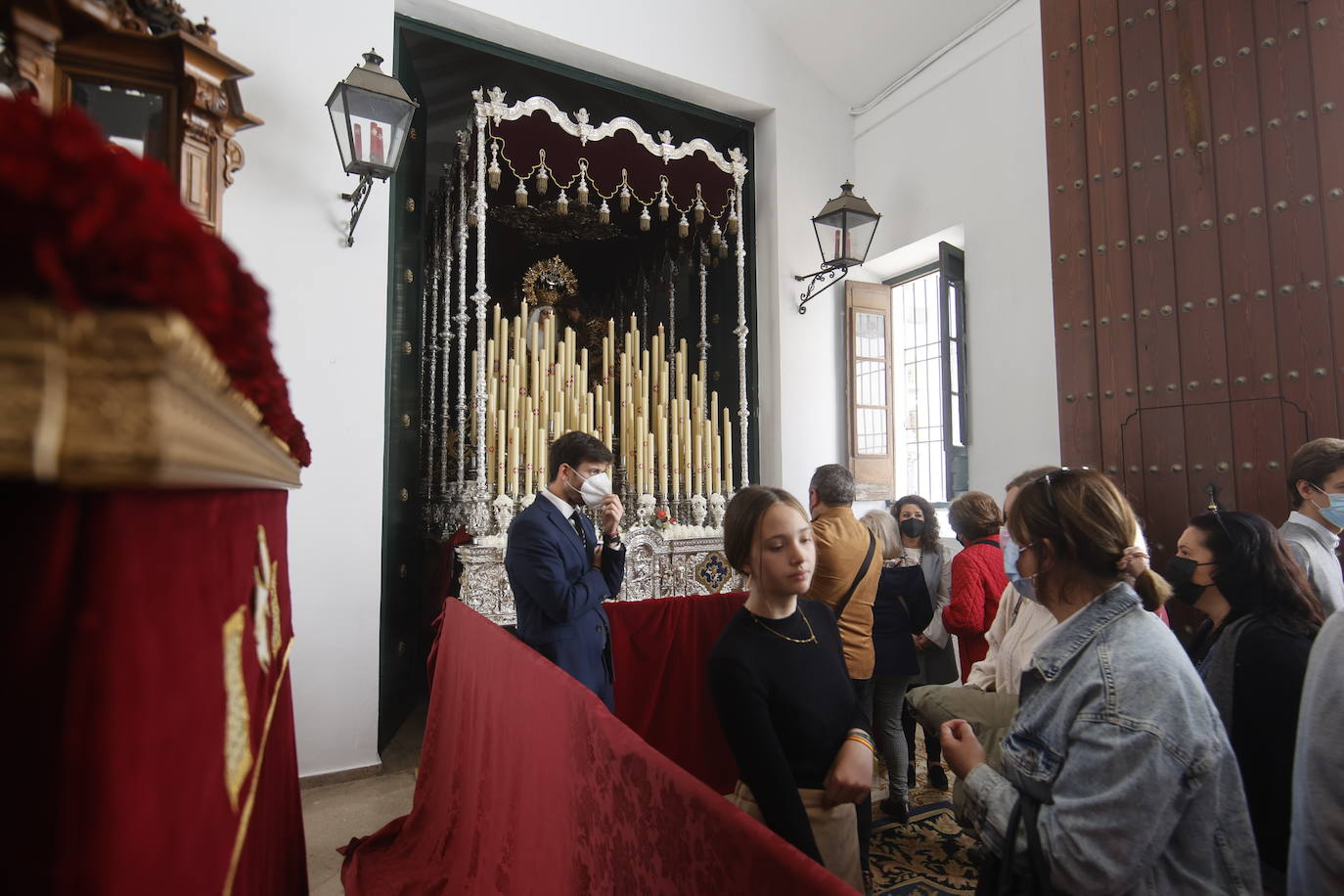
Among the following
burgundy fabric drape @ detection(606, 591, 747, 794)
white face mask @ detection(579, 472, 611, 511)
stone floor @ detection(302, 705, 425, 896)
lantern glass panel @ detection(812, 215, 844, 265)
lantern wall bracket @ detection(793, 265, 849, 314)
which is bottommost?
stone floor @ detection(302, 705, 425, 896)

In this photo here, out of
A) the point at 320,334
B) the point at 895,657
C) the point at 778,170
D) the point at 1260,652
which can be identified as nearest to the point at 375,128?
the point at 320,334

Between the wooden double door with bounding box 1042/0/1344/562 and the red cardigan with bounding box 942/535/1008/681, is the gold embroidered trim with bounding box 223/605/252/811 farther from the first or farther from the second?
the wooden double door with bounding box 1042/0/1344/562

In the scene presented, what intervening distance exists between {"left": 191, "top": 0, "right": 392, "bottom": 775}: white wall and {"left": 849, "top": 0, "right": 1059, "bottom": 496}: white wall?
472 cm

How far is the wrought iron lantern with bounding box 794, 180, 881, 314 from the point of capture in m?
5.81

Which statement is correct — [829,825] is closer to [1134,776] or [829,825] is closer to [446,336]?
[1134,776]

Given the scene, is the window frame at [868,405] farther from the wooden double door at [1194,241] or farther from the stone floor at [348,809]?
the stone floor at [348,809]

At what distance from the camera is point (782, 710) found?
1761 mm

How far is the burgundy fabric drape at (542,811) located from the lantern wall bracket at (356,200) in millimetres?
2474

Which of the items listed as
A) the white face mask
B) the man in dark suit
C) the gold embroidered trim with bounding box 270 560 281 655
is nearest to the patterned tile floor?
the man in dark suit

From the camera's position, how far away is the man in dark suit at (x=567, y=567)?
2809mm

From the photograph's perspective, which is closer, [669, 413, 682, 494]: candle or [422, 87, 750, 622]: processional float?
[422, 87, 750, 622]: processional float

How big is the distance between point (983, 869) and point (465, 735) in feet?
5.84

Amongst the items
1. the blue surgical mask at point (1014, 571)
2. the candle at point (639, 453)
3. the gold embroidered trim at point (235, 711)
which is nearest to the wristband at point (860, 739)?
the blue surgical mask at point (1014, 571)

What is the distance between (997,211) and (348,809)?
622 cm
